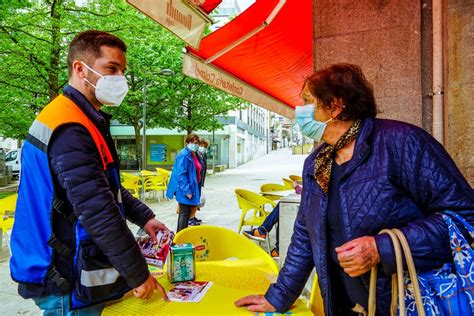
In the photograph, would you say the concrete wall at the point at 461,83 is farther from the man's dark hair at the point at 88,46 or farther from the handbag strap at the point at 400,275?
the man's dark hair at the point at 88,46

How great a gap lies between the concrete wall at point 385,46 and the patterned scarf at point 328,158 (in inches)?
68.6

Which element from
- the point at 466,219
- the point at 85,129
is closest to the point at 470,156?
the point at 466,219

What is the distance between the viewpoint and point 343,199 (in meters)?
1.54

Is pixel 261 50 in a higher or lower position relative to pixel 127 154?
higher

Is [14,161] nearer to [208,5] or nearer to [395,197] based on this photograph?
[208,5]

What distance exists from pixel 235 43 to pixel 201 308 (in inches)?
184

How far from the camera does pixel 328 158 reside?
1.70 meters

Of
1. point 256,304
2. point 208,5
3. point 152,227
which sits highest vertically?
point 208,5

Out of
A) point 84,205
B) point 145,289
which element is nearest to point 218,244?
point 145,289

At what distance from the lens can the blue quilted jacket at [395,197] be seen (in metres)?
1.35

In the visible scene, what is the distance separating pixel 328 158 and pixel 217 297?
0.94 meters

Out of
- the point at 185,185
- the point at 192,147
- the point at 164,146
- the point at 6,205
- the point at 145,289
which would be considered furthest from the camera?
the point at 164,146

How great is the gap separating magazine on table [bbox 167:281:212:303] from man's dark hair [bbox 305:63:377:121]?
3.92 feet

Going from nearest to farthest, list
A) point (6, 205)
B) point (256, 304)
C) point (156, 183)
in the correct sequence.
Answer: point (256, 304) → point (6, 205) → point (156, 183)
